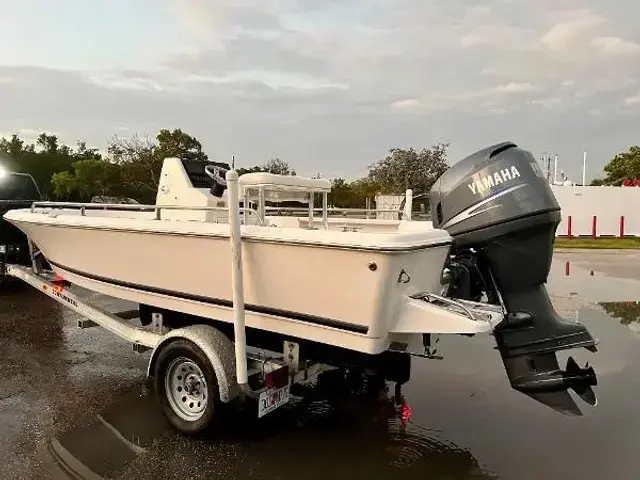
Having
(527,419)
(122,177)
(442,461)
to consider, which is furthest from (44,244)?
(122,177)

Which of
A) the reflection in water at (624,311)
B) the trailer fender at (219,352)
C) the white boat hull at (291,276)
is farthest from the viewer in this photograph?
the reflection in water at (624,311)

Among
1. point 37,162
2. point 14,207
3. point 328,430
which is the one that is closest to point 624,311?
point 328,430

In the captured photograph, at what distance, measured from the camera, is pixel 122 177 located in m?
29.6

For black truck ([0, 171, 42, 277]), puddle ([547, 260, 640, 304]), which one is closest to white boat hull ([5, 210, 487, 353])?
black truck ([0, 171, 42, 277])

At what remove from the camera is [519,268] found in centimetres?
372

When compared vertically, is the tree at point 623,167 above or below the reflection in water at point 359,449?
above

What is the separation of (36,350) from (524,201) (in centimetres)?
519

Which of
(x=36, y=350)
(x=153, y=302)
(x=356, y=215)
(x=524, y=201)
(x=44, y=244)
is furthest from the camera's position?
(x=356, y=215)

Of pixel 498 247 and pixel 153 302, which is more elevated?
pixel 498 247

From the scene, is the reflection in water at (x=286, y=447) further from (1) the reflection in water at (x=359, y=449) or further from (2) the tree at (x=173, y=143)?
(2) the tree at (x=173, y=143)

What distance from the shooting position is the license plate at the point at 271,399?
364 cm

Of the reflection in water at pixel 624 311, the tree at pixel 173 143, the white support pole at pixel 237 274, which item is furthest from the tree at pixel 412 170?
the white support pole at pixel 237 274

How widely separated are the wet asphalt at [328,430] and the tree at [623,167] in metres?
47.9

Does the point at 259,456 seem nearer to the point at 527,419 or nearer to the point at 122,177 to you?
the point at 527,419
